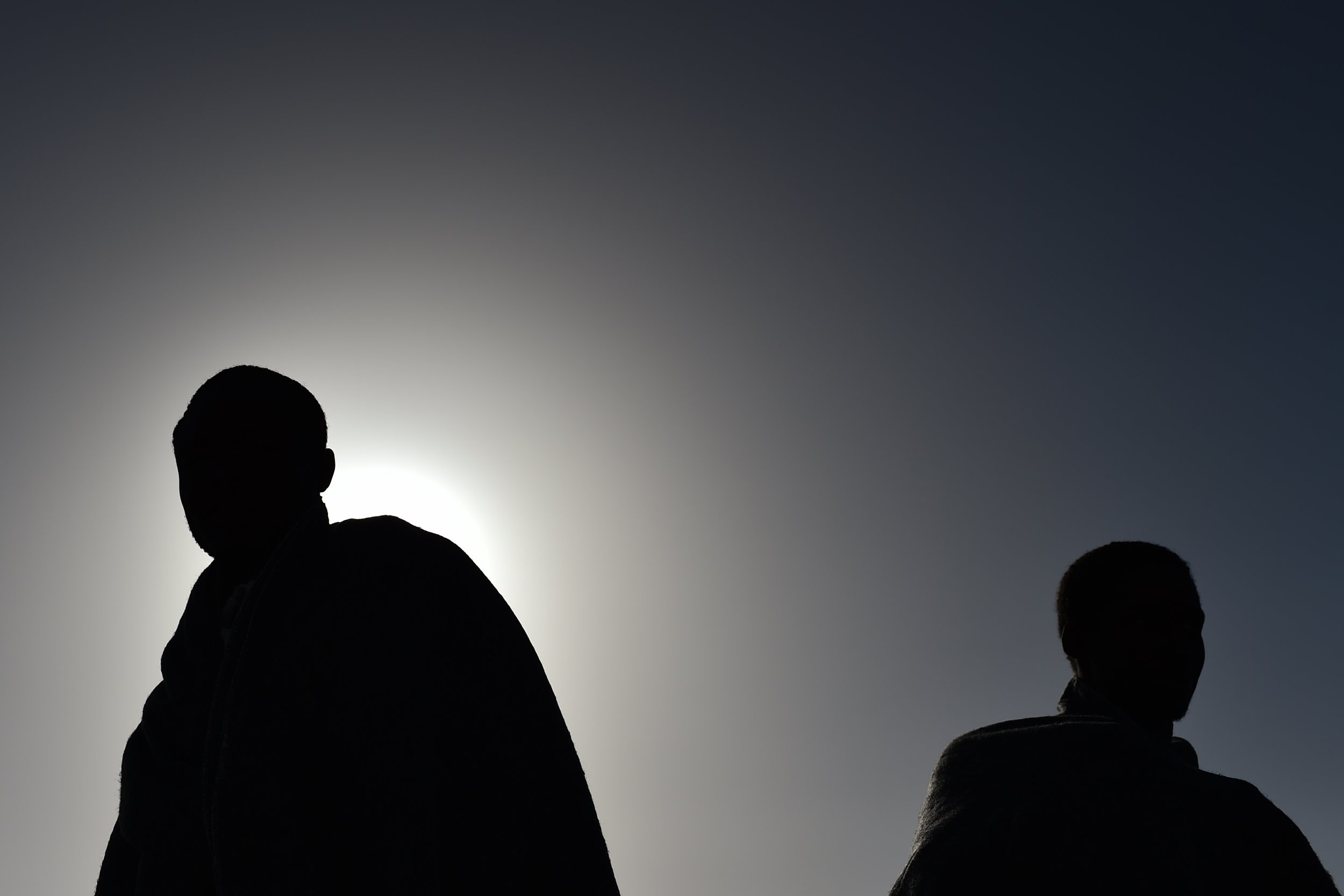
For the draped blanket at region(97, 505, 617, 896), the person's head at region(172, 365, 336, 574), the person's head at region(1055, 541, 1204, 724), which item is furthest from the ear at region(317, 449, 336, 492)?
the person's head at region(1055, 541, 1204, 724)

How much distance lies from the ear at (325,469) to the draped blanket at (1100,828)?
2.54 metres

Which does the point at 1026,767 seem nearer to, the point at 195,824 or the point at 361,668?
the point at 361,668

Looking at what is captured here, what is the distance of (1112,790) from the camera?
11.3 feet

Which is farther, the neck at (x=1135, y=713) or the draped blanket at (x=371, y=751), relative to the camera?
the neck at (x=1135, y=713)

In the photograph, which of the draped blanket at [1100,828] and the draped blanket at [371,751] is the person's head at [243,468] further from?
the draped blanket at [1100,828]

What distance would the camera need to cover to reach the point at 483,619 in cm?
234

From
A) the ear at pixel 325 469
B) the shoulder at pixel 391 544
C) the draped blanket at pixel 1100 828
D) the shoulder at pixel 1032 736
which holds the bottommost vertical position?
the draped blanket at pixel 1100 828

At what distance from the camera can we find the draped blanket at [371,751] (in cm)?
204

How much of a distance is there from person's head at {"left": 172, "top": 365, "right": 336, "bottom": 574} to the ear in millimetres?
24

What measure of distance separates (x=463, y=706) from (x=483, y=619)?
0.22m

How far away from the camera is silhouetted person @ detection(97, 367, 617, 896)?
2053mm

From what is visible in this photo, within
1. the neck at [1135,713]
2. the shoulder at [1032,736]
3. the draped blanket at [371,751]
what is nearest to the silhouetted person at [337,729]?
the draped blanket at [371,751]

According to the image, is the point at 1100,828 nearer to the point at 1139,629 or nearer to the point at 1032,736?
the point at 1032,736

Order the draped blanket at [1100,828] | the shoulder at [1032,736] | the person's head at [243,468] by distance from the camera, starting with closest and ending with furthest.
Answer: the person's head at [243,468]
the draped blanket at [1100,828]
the shoulder at [1032,736]
